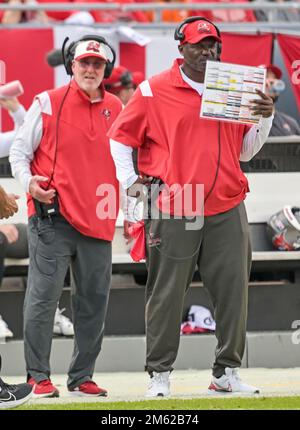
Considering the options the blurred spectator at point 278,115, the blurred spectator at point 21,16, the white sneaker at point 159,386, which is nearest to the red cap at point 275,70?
the blurred spectator at point 278,115

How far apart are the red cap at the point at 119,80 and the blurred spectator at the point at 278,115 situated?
119 cm

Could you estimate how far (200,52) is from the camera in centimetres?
708

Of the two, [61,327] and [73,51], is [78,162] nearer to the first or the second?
[73,51]

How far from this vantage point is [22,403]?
655 cm

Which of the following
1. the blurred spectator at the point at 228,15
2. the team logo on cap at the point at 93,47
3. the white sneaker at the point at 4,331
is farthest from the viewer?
the blurred spectator at the point at 228,15

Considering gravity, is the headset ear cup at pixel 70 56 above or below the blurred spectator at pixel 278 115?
above

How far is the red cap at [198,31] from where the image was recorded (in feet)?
23.0

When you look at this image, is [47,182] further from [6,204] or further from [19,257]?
[19,257]

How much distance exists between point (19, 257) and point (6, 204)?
2.64m

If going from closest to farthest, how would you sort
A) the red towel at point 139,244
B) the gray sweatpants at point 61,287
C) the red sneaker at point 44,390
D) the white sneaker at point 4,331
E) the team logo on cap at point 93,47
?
the red towel at point 139,244
the red sneaker at point 44,390
the gray sweatpants at point 61,287
the team logo on cap at point 93,47
the white sneaker at point 4,331

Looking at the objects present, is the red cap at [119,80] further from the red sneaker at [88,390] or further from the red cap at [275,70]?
the red sneaker at [88,390]

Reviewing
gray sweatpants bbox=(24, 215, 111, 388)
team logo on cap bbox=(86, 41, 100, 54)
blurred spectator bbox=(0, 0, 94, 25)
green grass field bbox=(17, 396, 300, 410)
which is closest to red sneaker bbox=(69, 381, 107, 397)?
gray sweatpants bbox=(24, 215, 111, 388)

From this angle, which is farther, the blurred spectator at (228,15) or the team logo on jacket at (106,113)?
the blurred spectator at (228,15)
